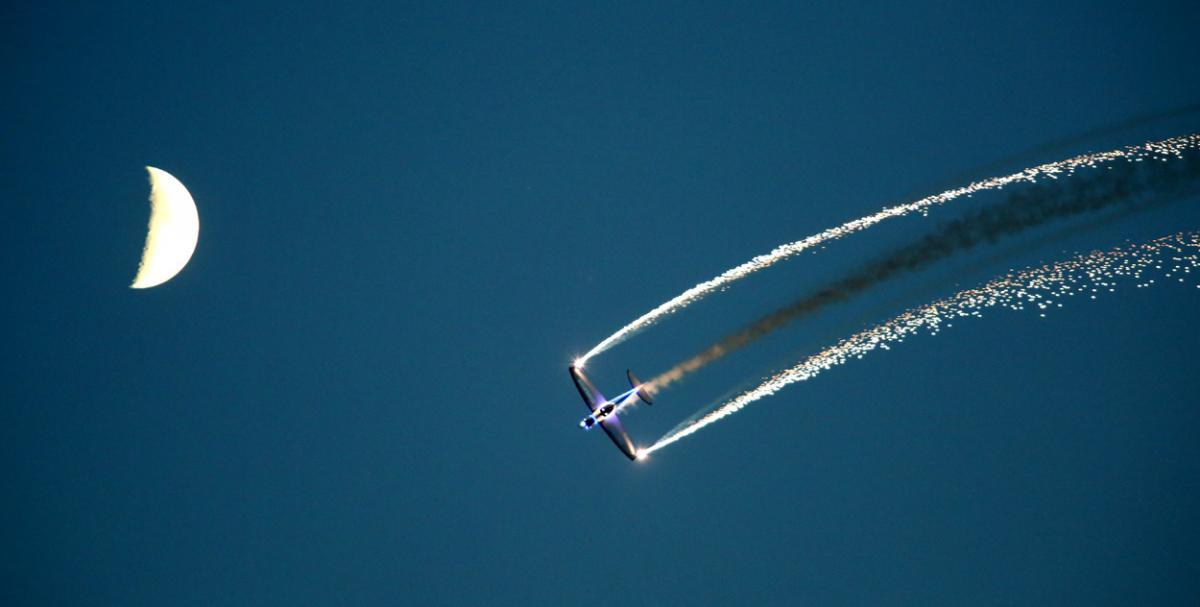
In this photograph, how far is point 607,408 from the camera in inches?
1510

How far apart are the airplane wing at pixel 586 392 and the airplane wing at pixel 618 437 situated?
2.72 ft

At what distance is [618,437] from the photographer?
38.8m

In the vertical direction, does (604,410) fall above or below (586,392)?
below

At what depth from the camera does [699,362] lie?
1474 inches

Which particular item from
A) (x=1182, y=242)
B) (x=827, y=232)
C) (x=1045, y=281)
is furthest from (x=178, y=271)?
(x=1182, y=242)

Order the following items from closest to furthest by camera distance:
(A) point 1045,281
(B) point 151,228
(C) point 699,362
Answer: (A) point 1045,281 → (C) point 699,362 → (B) point 151,228

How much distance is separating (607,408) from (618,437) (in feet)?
4.40

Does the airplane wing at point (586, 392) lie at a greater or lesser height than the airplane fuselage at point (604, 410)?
greater

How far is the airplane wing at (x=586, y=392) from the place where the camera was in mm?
38469

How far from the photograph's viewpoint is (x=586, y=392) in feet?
127

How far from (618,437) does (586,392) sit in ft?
7.15

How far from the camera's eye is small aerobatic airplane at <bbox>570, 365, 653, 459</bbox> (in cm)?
3806

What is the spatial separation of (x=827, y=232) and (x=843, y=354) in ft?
17.2

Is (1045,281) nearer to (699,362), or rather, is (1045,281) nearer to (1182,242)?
(1182,242)
